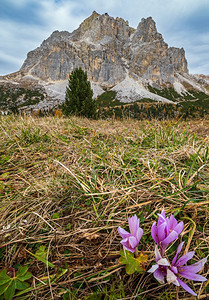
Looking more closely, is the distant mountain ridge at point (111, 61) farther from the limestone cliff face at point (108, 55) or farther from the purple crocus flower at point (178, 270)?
the purple crocus flower at point (178, 270)

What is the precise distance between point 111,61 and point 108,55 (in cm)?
645

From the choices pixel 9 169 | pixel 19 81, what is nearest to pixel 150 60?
pixel 19 81

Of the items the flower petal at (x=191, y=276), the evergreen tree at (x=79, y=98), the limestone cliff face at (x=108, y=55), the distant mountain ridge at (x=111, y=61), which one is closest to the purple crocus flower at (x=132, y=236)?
the flower petal at (x=191, y=276)

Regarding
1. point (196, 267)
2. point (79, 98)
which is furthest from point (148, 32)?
point (196, 267)

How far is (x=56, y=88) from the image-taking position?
13212cm

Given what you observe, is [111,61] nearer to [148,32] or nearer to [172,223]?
[148,32]

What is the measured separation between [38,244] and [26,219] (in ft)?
0.89

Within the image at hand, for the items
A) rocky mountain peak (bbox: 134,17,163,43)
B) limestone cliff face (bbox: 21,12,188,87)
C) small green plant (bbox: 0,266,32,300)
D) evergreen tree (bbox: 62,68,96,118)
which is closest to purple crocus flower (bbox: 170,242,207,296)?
small green plant (bbox: 0,266,32,300)

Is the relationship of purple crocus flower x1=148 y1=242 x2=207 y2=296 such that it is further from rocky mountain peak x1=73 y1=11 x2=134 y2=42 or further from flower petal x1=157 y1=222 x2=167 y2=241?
rocky mountain peak x1=73 y1=11 x2=134 y2=42

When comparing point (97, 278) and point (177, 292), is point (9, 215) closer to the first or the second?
point (97, 278)

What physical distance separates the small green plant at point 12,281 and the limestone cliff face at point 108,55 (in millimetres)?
163532

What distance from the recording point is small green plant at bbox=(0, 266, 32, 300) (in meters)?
0.86

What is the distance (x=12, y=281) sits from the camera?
883 millimetres

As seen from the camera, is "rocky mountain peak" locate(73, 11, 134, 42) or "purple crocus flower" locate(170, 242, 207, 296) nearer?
"purple crocus flower" locate(170, 242, 207, 296)
